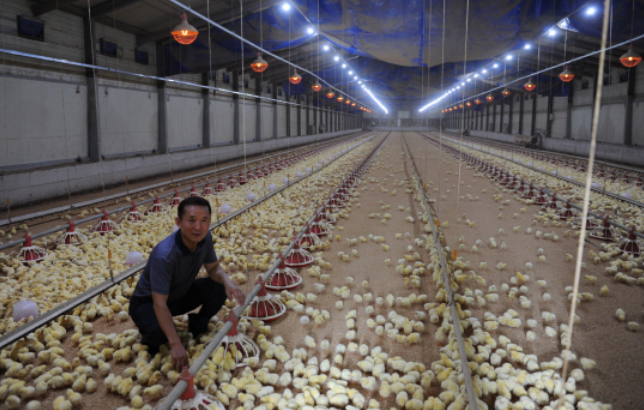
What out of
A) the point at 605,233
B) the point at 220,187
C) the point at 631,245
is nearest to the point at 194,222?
the point at 631,245

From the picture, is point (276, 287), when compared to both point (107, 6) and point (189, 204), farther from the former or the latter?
point (107, 6)

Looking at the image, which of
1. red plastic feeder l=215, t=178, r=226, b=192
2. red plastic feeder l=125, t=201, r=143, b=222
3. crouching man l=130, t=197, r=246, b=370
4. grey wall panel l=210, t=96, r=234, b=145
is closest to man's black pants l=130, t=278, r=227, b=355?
crouching man l=130, t=197, r=246, b=370

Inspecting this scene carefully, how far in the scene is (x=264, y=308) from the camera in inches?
141

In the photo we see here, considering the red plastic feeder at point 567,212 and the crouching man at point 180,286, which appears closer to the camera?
the crouching man at point 180,286

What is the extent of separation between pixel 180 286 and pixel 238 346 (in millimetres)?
608

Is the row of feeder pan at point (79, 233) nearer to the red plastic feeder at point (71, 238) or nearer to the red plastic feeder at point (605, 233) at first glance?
the red plastic feeder at point (71, 238)

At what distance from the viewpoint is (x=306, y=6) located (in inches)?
332

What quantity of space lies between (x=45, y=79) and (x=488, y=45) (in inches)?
377

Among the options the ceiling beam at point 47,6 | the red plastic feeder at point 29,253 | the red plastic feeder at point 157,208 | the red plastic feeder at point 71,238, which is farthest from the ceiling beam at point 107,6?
the red plastic feeder at point 29,253

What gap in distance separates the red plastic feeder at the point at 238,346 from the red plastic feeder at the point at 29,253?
3.36 metres

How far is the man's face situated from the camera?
270 cm

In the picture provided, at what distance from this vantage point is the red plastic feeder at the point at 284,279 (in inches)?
164

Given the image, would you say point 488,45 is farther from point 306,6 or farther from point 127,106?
point 127,106

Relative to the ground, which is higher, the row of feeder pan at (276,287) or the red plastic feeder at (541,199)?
the red plastic feeder at (541,199)
